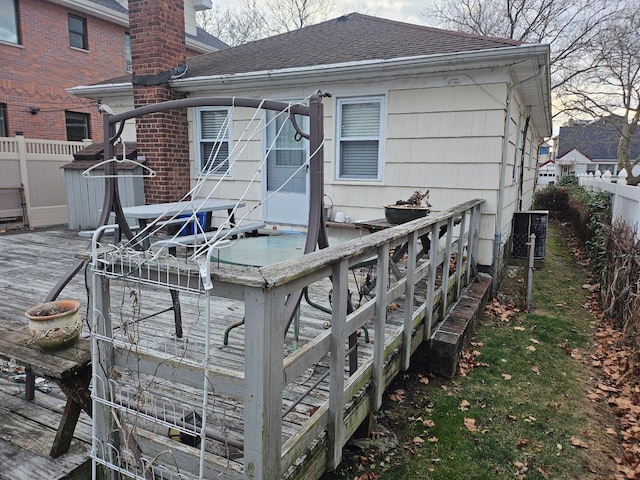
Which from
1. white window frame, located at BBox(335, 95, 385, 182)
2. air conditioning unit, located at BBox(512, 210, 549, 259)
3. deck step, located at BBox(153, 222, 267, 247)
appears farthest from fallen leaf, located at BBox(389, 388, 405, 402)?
air conditioning unit, located at BBox(512, 210, 549, 259)

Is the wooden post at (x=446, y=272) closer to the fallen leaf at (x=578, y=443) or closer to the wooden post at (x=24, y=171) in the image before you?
the fallen leaf at (x=578, y=443)

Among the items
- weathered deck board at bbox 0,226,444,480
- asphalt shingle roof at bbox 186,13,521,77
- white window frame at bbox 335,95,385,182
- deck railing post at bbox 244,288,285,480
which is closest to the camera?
deck railing post at bbox 244,288,285,480

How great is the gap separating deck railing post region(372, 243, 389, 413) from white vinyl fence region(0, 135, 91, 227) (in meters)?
8.81

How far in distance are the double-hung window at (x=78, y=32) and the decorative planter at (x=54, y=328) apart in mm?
14058

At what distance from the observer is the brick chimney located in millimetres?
6492

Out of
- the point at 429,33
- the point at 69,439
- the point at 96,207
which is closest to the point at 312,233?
the point at 69,439

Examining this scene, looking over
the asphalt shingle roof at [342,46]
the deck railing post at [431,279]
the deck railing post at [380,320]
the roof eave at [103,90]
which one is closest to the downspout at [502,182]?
the asphalt shingle roof at [342,46]

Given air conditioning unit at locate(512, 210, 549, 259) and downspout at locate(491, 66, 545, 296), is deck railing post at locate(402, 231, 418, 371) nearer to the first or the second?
downspout at locate(491, 66, 545, 296)

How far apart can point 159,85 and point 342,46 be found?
2825mm

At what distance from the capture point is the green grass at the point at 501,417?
248cm

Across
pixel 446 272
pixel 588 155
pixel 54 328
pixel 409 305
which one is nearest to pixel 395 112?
pixel 446 272

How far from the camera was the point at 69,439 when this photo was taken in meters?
2.00

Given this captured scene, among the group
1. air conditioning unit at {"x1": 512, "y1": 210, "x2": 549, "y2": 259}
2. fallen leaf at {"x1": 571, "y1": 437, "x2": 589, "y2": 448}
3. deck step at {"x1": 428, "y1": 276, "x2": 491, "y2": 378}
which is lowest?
fallen leaf at {"x1": 571, "y1": 437, "x2": 589, "y2": 448}

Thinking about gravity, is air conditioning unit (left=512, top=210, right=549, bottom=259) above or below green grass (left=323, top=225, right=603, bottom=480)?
above
